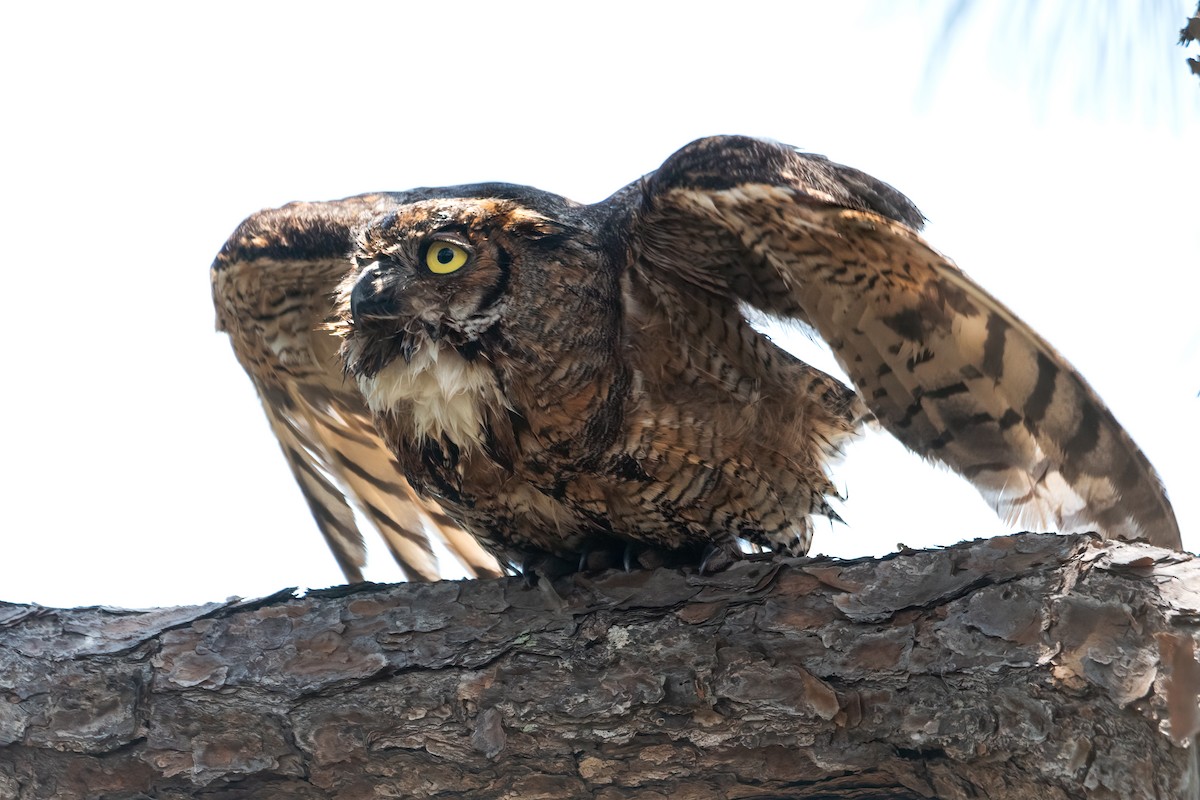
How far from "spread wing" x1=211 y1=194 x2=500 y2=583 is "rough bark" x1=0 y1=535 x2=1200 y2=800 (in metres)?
1.16

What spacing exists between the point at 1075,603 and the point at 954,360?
28.5 inches

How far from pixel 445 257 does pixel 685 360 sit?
0.74 meters

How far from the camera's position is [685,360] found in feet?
10.6

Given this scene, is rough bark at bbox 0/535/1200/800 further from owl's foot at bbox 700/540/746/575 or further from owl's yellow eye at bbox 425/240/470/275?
owl's yellow eye at bbox 425/240/470/275

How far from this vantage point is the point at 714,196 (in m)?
2.85

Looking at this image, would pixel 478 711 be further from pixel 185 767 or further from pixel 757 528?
Result: pixel 757 528

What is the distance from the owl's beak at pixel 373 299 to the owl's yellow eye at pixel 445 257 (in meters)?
0.14

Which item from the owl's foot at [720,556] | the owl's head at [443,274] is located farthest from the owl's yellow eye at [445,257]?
the owl's foot at [720,556]

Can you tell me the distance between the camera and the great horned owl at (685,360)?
2791mm

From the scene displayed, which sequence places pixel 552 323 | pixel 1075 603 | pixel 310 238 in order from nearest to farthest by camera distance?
1. pixel 1075 603
2. pixel 552 323
3. pixel 310 238

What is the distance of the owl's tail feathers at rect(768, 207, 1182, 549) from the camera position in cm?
267

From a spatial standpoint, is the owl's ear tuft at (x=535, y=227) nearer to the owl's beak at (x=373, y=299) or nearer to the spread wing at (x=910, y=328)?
the spread wing at (x=910, y=328)

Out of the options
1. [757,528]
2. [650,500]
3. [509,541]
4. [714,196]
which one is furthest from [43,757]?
[714,196]

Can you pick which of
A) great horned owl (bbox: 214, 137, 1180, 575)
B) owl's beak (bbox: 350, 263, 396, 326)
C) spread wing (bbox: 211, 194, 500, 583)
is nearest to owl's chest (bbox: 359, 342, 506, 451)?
great horned owl (bbox: 214, 137, 1180, 575)
